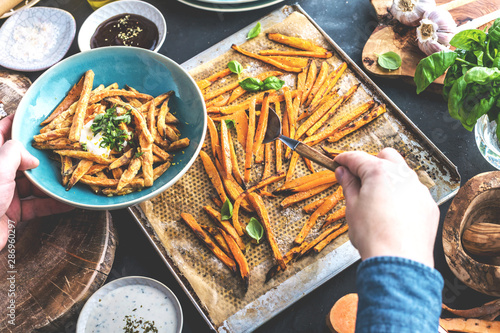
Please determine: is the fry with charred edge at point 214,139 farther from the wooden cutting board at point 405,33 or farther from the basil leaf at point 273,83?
the wooden cutting board at point 405,33

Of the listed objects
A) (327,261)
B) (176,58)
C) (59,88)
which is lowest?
(327,261)

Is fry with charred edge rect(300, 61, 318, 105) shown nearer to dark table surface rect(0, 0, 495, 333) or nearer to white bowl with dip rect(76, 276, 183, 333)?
dark table surface rect(0, 0, 495, 333)

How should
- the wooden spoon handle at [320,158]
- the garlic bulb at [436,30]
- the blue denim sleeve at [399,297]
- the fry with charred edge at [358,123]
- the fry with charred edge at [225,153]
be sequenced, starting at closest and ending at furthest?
the blue denim sleeve at [399,297]
the wooden spoon handle at [320,158]
the fry with charred edge at [225,153]
the fry with charred edge at [358,123]
the garlic bulb at [436,30]

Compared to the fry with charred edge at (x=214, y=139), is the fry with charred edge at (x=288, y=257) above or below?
below

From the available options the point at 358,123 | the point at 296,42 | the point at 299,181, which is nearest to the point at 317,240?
the point at 299,181

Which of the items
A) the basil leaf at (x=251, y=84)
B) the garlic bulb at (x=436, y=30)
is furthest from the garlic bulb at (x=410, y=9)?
the basil leaf at (x=251, y=84)

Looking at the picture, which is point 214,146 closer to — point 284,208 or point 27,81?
point 284,208

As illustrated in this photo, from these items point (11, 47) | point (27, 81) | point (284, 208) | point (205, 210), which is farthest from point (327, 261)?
point (11, 47)
